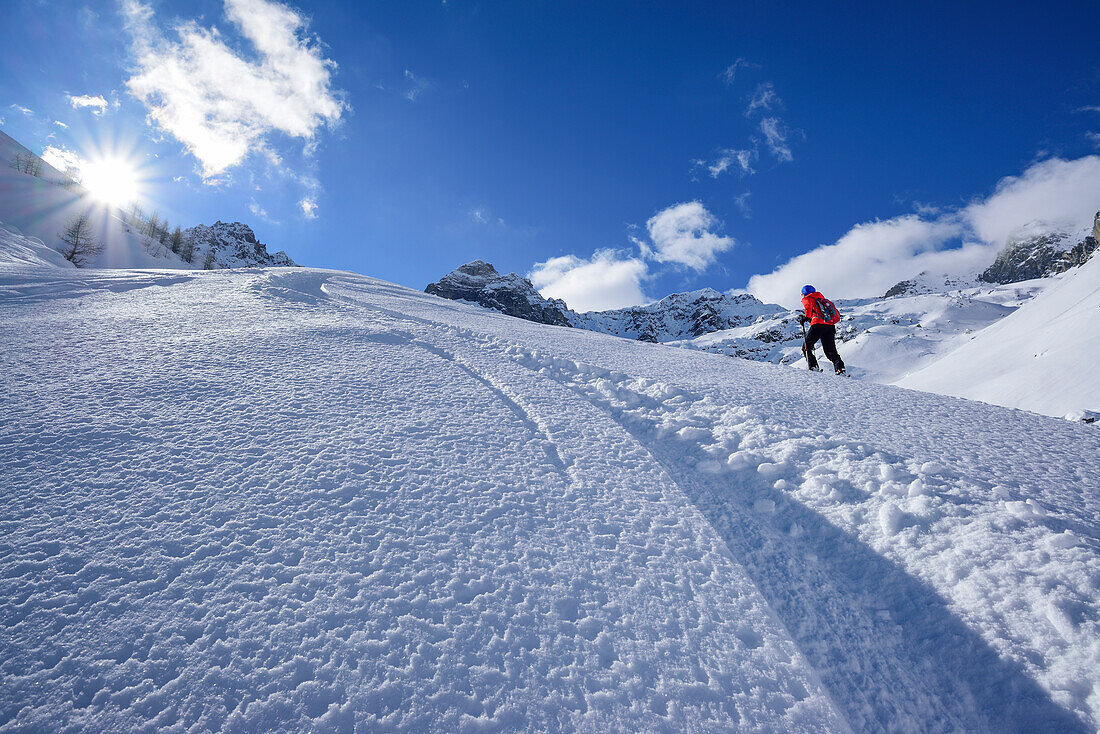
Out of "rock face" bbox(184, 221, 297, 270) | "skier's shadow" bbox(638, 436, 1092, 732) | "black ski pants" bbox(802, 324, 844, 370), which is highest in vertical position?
"rock face" bbox(184, 221, 297, 270)

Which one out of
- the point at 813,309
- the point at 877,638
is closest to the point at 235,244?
the point at 813,309

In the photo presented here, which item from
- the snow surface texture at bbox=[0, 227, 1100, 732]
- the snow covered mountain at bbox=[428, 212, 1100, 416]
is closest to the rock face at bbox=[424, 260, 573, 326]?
the snow covered mountain at bbox=[428, 212, 1100, 416]

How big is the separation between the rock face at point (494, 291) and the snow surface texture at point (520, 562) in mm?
131837

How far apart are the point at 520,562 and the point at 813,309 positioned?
7.38 m

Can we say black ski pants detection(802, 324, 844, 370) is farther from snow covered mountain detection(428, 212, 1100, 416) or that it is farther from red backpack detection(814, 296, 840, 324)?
snow covered mountain detection(428, 212, 1100, 416)

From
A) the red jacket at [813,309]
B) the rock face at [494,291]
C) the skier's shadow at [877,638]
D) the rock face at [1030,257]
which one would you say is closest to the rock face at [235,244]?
the rock face at [494,291]

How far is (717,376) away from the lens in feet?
13.9

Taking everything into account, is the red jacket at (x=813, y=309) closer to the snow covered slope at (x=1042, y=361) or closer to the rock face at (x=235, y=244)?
the snow covered slope at (x=1042, y=361)

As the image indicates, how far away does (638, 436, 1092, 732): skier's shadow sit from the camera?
1.36 metres

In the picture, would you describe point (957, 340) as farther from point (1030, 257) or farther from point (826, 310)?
point (1030, 257)

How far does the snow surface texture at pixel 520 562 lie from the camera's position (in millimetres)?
1229

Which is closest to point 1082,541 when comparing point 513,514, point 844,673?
point 844,673

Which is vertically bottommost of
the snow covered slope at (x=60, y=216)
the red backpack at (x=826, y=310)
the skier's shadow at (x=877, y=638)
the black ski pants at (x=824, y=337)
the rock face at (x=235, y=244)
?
the skier's shadow at (x=877, y=638)

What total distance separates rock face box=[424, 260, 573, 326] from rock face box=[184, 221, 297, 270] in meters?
48.2
